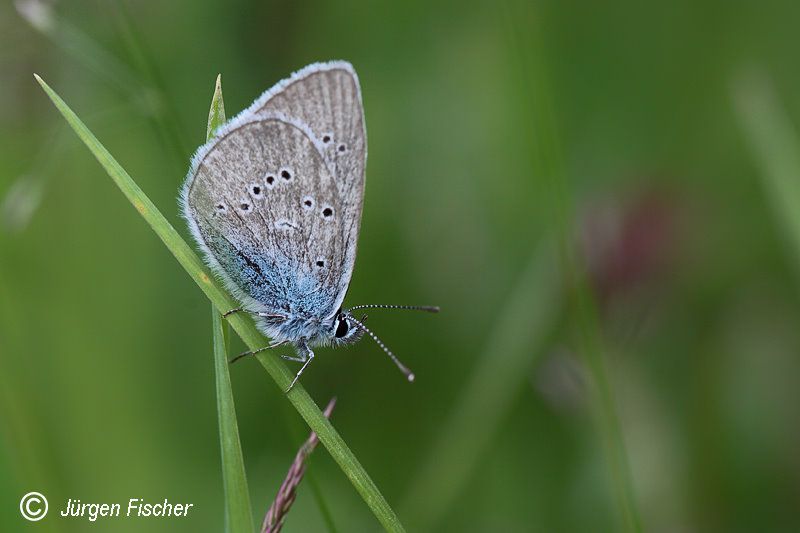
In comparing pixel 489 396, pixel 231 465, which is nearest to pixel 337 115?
pixel 231 465

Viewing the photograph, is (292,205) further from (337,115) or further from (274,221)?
(337,115)

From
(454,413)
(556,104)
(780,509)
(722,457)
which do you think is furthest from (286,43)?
(780,509)

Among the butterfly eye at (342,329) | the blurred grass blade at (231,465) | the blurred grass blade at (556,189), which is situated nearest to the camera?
the blurred grass blade at (231,465)

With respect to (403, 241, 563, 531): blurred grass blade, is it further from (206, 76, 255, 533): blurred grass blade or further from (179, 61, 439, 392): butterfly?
(206, 76, 255, 533): blurred grass blade

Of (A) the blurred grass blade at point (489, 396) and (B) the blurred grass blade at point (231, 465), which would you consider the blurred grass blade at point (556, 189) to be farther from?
(B) the blurred grass blade at point (231, 465)

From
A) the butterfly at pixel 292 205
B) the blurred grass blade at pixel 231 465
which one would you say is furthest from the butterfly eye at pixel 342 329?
the blurred grass blade at pixel 231 465

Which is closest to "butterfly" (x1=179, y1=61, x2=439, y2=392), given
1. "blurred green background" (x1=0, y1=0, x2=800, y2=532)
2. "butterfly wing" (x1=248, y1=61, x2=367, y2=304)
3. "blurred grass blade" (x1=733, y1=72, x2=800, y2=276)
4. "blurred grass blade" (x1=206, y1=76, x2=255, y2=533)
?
"butterfly wing" (x1=248, y1=61, x2=367, y2=304)
